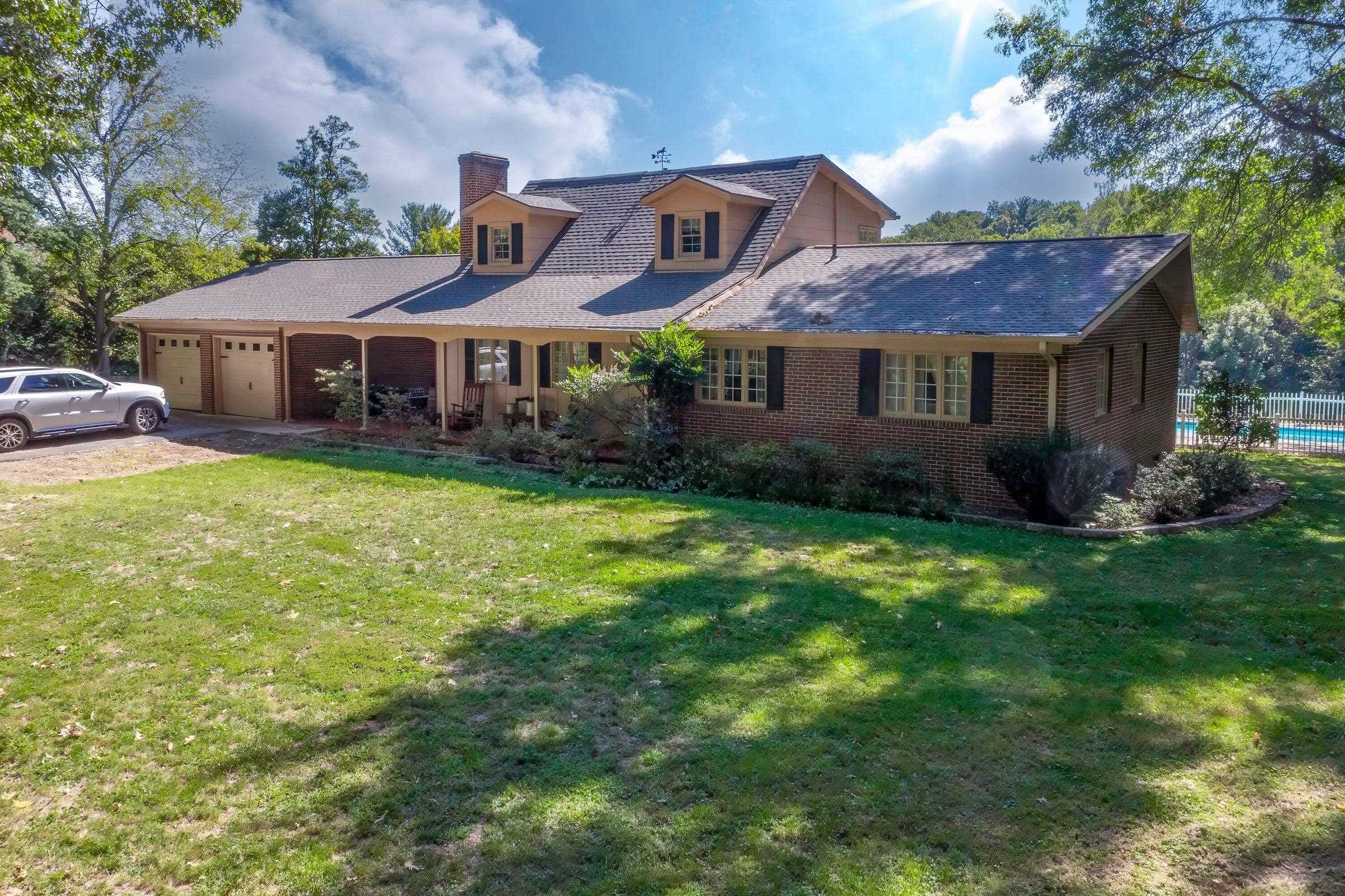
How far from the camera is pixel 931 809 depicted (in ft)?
18.7

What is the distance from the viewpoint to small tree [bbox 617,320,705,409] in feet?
55.4

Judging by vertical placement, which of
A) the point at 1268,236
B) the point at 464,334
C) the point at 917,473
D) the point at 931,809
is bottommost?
the point at 931,809

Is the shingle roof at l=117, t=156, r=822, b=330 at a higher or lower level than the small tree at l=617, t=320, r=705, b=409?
higher

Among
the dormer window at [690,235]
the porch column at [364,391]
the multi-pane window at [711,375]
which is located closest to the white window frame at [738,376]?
the multi-pane window at [711,375]

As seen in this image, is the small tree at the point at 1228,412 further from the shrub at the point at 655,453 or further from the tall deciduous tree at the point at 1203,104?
the shrub at the point at 655,453

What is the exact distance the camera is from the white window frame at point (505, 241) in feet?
80.1

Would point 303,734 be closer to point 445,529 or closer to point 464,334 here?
point 445,529

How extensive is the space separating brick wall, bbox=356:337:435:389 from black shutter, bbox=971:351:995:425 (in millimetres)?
14358

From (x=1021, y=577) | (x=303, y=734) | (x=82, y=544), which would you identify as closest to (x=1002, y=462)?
(x=1021, y=577)

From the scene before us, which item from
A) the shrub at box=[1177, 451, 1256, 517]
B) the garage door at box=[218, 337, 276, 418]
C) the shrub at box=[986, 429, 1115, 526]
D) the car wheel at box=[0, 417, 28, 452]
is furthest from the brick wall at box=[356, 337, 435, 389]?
the shrub at box=[1177, 451, 1256, 517]

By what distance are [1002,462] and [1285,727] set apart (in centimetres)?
738

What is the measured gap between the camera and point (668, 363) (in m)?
17.0

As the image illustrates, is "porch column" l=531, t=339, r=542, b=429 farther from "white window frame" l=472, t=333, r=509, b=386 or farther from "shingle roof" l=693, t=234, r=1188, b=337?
"shingle roof" l=693, t=234, r=1188, b=337

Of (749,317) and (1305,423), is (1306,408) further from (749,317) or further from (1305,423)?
(749,317)
